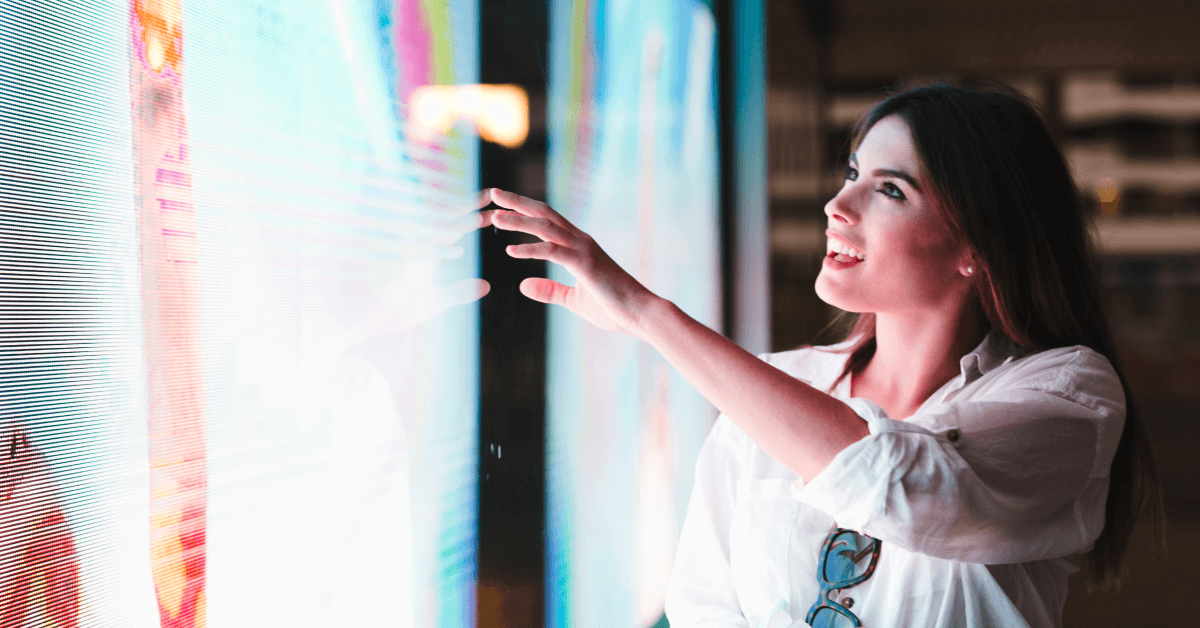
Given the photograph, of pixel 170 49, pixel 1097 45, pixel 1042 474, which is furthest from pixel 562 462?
pixel 1097 45

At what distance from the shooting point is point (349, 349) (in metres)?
0.53

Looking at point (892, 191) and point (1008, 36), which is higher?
point (1008, 36)

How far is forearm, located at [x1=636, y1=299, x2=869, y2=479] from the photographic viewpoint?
704mm

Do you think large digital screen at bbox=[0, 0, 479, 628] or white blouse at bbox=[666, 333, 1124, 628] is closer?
large digital screen at bbox=[0, 0, 479, 628]

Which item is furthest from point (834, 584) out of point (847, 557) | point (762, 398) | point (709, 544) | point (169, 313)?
point (169, 313)

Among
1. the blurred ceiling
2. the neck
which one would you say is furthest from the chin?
the blurred ceiling

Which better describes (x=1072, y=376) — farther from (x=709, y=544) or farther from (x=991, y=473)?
(x=709, y=544)

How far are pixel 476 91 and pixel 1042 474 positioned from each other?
0.68 metres

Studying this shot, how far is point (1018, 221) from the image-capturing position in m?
0.95

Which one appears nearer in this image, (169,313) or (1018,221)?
(169,313)

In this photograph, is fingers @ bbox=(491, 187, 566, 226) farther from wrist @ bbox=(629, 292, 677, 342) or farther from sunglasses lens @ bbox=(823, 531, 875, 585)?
sunglasses lens @ bbox=(823, 531, 875, 585)

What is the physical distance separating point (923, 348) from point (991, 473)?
1.17 feet

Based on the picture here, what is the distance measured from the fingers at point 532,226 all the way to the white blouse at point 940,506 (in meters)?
0.33

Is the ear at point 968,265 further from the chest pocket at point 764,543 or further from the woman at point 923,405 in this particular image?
the chest pocket at point 764,543
